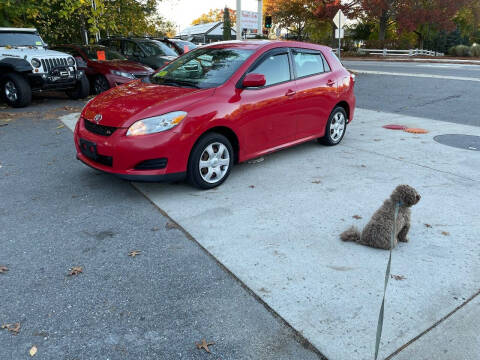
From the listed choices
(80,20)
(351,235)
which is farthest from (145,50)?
(351,235)

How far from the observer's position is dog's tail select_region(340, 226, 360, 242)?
Result: 3648 mm

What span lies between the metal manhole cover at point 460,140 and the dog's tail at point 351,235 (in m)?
4.29

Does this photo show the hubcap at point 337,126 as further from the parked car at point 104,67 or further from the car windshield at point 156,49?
the car windshield at point 156,49

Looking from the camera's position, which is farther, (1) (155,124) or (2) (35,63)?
(2) (35,63)

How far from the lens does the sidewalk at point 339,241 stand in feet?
8.83

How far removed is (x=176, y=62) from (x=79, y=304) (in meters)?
4.12

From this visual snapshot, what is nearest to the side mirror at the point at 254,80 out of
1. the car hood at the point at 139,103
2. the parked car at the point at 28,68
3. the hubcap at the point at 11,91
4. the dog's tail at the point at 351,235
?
the car hood at the point at 139,103

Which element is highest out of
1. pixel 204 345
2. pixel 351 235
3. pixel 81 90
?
pixel 81 90

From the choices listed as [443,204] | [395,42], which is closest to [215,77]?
[443,204]

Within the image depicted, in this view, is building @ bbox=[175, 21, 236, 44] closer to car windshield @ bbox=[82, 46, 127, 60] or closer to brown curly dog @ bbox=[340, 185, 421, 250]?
car windshield @ bbox=[82, 46, 127, 60]

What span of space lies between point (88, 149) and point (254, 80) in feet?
6.86

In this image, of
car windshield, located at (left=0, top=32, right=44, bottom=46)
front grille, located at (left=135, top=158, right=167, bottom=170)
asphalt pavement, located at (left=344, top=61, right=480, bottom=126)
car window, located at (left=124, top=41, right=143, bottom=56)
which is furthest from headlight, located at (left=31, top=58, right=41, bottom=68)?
asphalt pavement, located at (left=344, top=61, right=480, bottom=126)

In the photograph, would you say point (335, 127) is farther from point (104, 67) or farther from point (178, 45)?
point (178, 45)

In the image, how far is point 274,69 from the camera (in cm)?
553
